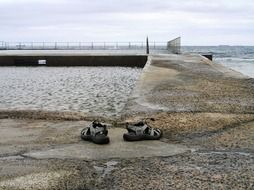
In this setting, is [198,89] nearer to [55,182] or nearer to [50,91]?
[50,91]

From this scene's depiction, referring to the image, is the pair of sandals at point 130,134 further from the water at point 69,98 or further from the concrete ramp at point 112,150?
the water at point 69,98

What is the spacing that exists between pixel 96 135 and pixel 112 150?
45 centimetres

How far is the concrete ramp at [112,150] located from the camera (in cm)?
505

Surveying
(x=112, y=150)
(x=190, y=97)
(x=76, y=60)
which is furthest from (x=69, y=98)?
(x=76, y=60)

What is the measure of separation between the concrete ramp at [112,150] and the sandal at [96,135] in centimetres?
7

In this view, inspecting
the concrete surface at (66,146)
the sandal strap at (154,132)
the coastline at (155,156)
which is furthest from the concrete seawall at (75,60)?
the sandal strap at (154,132)

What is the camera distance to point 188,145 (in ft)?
18.2

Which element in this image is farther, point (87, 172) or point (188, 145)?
point (188, 145)

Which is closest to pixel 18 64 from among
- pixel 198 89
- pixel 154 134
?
pixel 198 89

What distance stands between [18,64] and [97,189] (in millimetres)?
29748

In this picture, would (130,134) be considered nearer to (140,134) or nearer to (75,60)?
(140,134)

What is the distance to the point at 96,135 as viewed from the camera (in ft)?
18.5

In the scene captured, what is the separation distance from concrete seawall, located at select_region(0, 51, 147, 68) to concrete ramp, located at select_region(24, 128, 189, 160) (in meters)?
26.0

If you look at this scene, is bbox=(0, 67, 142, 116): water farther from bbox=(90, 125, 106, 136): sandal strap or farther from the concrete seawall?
the concrete seawall
